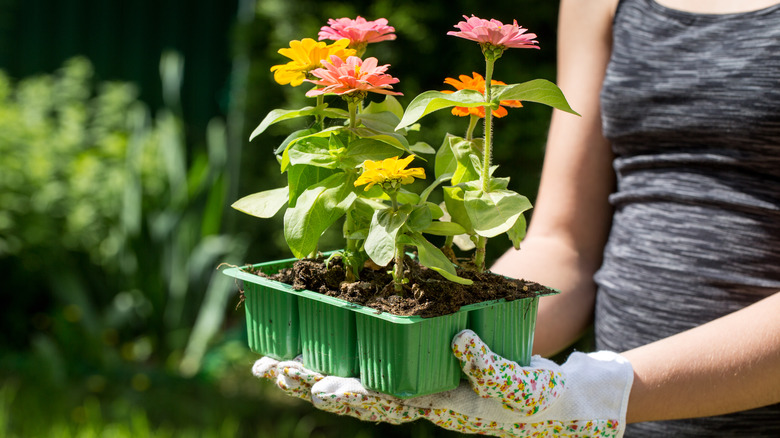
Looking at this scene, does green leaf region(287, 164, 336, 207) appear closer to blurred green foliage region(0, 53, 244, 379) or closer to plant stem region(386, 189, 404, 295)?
plant stem region(386, 189, 404, 295)

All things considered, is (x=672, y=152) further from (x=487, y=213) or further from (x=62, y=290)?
(x=62, y=290)

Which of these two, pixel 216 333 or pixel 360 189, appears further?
pixel 216 333

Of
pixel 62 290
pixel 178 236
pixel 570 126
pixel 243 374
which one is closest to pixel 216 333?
pixel 243 374

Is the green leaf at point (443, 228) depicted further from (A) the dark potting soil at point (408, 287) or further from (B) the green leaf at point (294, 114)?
(B) the green leaf at point (294, 114)

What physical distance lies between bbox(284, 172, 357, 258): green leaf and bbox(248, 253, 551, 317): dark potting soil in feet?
0.22

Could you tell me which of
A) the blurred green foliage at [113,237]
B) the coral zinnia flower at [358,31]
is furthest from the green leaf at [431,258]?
the blurred green foliage at [113,237]

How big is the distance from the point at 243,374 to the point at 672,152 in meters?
2.63

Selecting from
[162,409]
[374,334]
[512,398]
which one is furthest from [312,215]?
[162,409]

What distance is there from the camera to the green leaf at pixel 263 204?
1118 mm

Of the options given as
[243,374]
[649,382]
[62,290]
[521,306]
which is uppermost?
[521,306]

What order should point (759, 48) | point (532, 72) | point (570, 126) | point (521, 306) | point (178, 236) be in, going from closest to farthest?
point (521, 306)
point (759, 48)
point (570, 126)
point (532, 72)
point (178, 236)

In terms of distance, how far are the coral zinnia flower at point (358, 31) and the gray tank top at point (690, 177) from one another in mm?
657

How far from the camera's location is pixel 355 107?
1.08 meters

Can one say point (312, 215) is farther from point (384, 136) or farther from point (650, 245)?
point (650, 245)
